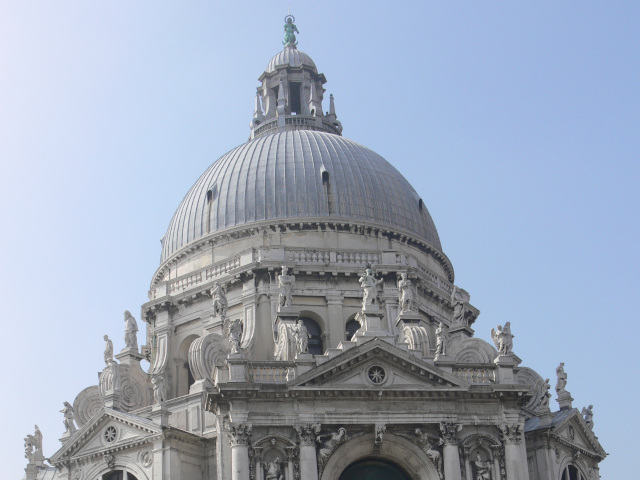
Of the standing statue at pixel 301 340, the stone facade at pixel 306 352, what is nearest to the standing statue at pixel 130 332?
the stone facade at pixel 306 352

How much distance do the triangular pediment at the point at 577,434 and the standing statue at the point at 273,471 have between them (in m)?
14.1

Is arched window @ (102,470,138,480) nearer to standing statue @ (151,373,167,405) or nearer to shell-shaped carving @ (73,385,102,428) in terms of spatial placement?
standing statue @ (151,373,167,405)

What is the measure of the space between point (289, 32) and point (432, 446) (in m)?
38.3

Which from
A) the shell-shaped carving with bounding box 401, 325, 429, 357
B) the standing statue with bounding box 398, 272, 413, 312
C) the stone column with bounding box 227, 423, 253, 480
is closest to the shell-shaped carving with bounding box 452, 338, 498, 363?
the shell-shaped carving with bounding box 401, 325, 429, 357

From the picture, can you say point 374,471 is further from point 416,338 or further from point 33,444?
point 33,444

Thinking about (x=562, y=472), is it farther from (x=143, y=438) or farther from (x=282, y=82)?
Result: (x=282, y=82)

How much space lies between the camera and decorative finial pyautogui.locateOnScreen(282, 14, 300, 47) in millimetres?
67162

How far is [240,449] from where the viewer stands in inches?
1412

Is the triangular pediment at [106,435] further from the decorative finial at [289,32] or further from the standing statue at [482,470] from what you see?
the decorative finial at [289,32]

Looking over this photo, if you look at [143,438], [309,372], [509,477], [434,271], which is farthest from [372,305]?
[434,271]

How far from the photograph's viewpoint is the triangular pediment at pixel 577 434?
4475 cm

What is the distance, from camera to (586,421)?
158 feet

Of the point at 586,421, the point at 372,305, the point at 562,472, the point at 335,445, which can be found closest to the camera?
the point at 335,445

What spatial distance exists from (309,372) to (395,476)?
17.4 ft
